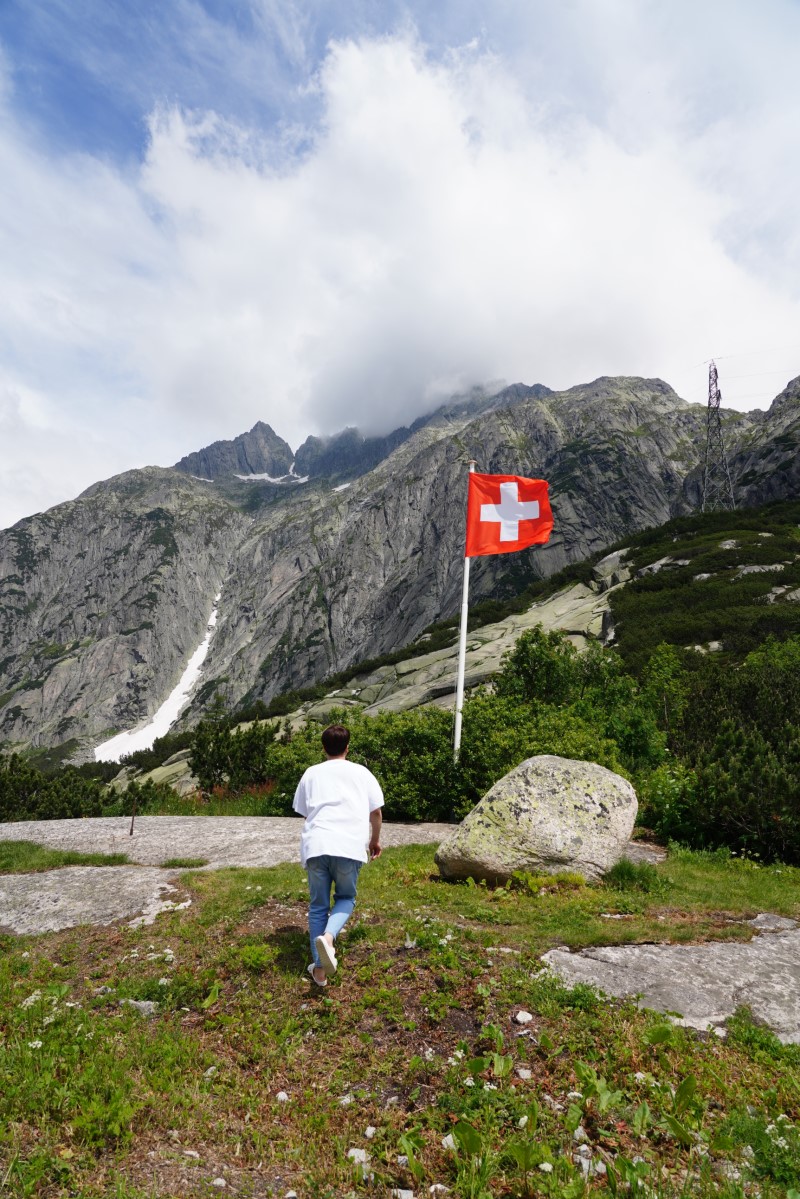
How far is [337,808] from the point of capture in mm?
6000

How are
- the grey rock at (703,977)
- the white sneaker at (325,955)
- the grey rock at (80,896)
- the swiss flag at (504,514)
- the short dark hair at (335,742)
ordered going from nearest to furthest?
the grey rock at (703,977)
the white sneaker at (325,955)
the short dark hair at (335,742)
the grey rock at (80,896)
the swiss flag at (504,514)

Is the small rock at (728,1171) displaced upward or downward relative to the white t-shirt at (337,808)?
downward

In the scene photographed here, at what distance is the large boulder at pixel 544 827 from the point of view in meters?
9.34

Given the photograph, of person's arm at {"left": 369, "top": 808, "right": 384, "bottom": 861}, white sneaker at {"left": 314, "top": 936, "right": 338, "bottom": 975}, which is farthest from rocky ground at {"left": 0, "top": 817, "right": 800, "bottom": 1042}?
white sneaker at {"left": 314, "top": 936, "right": 338, "bottom": 975}

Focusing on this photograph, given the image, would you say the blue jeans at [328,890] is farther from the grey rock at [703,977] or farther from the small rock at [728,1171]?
the small rock at [728,1171]

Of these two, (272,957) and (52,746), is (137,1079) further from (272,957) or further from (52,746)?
(52,746)

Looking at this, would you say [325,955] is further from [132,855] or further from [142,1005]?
[132,855]

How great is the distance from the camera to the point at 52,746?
186 metres

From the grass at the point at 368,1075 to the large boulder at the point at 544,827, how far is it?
2.33m

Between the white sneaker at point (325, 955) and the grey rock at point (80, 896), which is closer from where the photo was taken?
the white sneaker at point (325, 955)

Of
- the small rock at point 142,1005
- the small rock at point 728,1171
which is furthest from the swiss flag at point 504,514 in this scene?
the small rock at point 728,1171

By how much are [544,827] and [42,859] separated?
8.84m

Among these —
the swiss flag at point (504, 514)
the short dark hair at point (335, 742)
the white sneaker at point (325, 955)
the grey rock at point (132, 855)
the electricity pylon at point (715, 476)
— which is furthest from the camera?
the electricity pylon at point (715, 476)

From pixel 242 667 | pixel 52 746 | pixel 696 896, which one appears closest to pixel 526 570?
pixel 242 667
